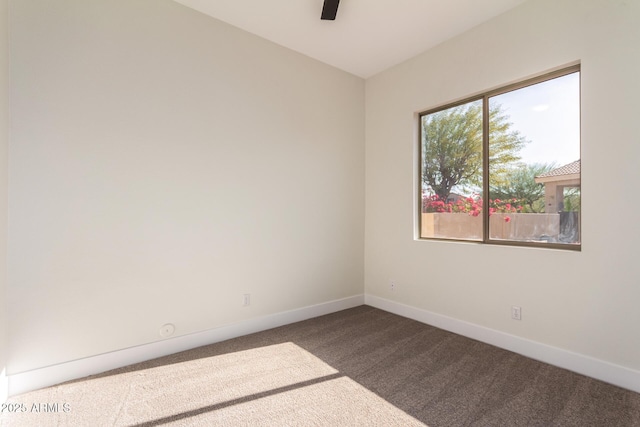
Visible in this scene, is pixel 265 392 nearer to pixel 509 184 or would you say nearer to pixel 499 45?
pixel 509 184

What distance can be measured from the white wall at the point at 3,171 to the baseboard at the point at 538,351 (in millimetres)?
3358

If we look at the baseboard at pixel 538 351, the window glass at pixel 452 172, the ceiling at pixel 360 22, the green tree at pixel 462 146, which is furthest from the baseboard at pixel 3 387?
the green tree at pixel 462 146

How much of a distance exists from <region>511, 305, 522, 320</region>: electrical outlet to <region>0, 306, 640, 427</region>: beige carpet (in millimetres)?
304

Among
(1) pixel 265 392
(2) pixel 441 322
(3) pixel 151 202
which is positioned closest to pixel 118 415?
(1) pixel 265 392

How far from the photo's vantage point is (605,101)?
2107 millimetres

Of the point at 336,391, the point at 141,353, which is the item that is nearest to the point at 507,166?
the point at 336,391

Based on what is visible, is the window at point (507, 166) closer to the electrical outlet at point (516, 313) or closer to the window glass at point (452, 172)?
the window glass at point (452, 172)

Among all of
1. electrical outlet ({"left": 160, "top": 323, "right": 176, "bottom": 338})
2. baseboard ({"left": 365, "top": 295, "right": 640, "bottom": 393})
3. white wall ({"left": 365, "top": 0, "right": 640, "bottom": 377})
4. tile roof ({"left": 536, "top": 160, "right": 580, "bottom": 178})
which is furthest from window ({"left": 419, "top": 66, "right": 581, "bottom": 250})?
electrical outlet ({"left": 160, "top": 323, "right": 176, "bottom": 338})

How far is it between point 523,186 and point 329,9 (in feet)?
7.33

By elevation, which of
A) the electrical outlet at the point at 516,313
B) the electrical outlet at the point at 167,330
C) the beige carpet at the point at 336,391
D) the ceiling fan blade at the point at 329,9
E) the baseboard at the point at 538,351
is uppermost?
the ceiling fan blade at the point at 329,9

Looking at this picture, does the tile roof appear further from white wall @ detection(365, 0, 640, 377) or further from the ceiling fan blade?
the ceiling fan blade

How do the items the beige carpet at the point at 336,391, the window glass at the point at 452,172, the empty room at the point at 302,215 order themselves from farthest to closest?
the window glass at the point at 452,172
the empty room at the point at 302,215
the beige carpet at the point at 336,391

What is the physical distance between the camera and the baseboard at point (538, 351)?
2.02 meters

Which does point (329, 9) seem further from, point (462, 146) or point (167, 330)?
point (167, 330)
